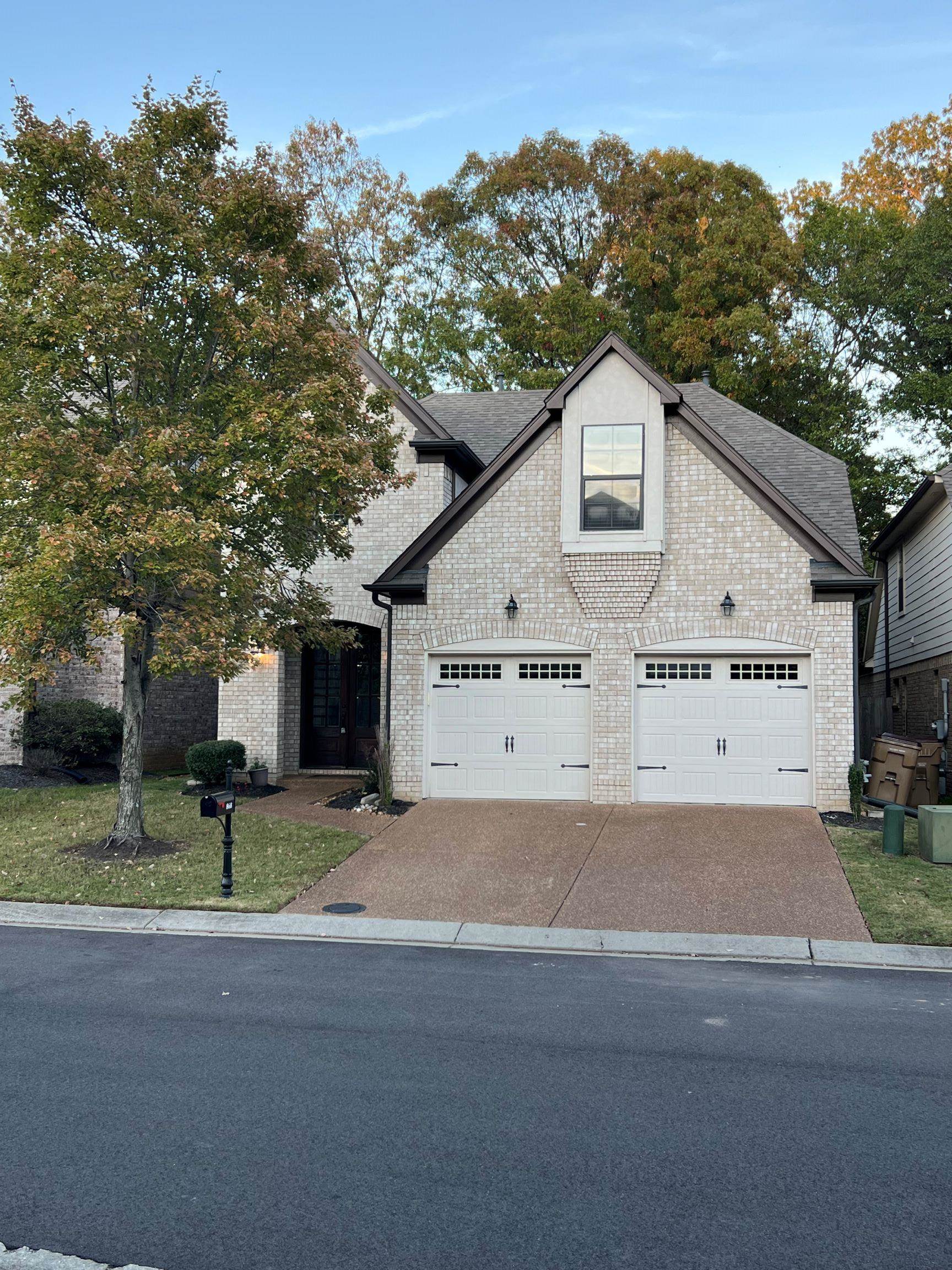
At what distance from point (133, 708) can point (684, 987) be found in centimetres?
864

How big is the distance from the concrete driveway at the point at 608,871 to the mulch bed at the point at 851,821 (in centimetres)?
28

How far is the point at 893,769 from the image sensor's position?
52.7ft

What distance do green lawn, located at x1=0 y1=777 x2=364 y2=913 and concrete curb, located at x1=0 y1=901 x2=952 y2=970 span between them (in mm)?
330

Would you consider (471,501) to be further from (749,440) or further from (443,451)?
(749,440)

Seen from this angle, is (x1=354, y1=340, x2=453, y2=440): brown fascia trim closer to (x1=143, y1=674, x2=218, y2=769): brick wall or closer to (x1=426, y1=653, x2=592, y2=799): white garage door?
(x1=426, y1=653, x2=592, y2=799): white garage door

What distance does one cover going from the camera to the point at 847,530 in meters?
17.4

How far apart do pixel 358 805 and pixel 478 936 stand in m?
6.99

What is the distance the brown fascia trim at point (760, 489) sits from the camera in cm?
1560

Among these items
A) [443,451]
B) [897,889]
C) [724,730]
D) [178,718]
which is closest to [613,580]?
[724,730]

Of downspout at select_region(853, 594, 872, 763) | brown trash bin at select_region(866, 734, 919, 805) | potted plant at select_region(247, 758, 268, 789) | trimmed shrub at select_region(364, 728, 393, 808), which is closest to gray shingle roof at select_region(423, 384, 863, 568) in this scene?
downspout at select_region(853, 594, 872, 763)

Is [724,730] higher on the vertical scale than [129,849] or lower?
higher

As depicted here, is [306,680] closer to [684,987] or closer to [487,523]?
[487,523]

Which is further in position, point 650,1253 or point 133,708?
point 133,708

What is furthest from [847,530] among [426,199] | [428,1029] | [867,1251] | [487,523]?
[426,199]
